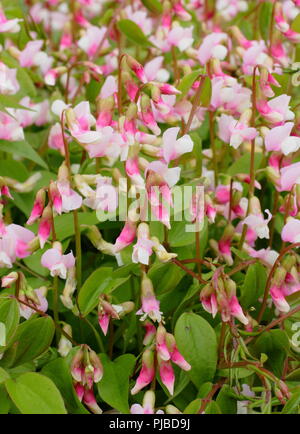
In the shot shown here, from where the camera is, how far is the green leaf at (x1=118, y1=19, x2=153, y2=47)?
1785mm

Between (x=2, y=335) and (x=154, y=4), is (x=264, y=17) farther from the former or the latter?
(x=2, y=335)

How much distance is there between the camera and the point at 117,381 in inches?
50.2

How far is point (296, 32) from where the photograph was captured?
1652 millimetres

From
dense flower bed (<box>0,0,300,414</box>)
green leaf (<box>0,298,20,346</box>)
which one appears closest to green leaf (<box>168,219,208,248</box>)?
dense flower bed (<box>0,0,300,414</box>)

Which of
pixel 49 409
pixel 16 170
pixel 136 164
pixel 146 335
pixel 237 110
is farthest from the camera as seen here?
pixel 16 170

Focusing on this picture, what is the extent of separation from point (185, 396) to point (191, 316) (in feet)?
0.53

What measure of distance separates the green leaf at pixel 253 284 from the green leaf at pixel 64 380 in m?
0.33

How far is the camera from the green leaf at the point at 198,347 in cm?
124

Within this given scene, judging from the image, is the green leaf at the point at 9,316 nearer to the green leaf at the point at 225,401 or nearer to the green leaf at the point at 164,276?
the green leaf at the point at 164,276

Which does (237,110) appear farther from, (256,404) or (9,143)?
(256,404)

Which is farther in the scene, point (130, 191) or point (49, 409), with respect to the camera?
point (130, 191)

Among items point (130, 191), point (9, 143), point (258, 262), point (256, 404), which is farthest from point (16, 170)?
point (256, 404)

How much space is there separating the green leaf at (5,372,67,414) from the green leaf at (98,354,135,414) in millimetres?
126

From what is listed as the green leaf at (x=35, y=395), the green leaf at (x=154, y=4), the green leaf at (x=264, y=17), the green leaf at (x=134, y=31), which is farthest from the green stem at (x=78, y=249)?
the green leaf at (x=264, y=17)
